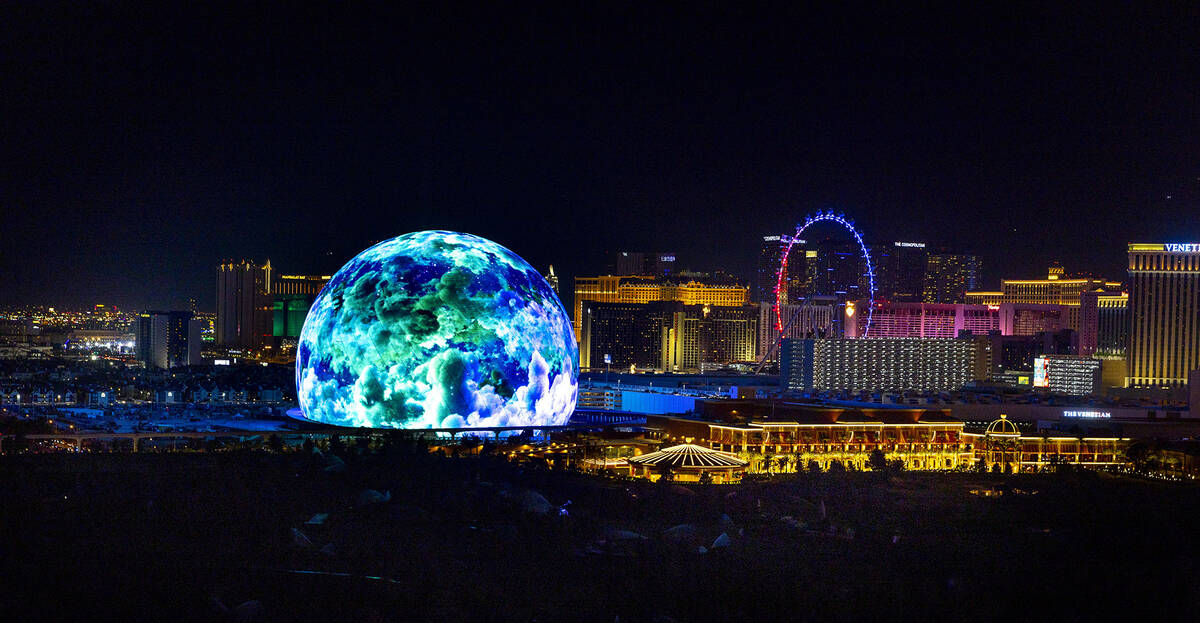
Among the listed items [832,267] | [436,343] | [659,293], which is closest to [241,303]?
[659,293]

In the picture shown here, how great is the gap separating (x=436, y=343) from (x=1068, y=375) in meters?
86.1

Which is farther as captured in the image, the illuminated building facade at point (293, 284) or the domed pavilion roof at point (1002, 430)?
the illuminated building facade at point (293, 284)

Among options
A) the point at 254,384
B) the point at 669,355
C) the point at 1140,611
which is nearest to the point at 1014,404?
the point at 254,384

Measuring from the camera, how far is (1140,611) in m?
18.6

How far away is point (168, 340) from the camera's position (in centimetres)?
12912

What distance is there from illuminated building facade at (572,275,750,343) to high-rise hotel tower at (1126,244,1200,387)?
44707 millimetres

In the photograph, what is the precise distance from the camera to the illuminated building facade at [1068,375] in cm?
10338

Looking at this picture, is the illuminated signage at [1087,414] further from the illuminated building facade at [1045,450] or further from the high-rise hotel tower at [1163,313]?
the high-rise hotel tower at [1163,313]

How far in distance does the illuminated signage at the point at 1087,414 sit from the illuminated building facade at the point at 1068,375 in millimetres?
37638

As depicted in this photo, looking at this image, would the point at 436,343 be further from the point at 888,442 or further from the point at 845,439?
the point at 888,442

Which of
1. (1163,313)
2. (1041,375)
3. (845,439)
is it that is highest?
(1163,313)

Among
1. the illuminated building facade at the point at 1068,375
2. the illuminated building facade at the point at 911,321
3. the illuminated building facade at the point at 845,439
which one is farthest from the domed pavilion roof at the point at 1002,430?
the illuminated building facade at the point at 911,321

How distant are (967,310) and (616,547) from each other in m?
123

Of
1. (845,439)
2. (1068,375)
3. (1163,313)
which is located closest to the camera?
(845,439)
